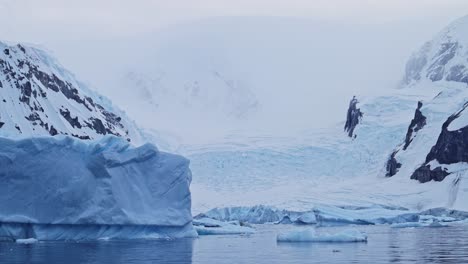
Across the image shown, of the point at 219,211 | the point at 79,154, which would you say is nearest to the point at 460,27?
the point at 219,211

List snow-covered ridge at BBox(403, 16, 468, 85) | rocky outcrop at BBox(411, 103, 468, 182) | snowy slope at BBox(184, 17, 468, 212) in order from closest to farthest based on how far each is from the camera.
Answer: snowy slope at BBox(184, 17, 468, 212)
rocky outcrop at BBox(411, 103, 468, 182)
snow-covered ridge at BBox(403, 16, 468, 85)

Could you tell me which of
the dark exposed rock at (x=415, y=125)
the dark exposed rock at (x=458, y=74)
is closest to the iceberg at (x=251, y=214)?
the dark exposed rock at (x=415, y=125)

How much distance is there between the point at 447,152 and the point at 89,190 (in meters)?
49.5

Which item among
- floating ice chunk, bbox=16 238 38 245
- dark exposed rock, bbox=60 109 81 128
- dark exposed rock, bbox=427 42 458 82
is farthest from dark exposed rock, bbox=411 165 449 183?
floating ice chunk, bbox=16 238 38 245

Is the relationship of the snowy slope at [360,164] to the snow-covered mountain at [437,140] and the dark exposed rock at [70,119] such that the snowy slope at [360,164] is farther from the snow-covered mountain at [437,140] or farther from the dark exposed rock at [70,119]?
the dark exposed rock at [70,119]

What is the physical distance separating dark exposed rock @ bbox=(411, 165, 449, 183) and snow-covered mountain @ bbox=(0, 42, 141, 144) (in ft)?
91.0

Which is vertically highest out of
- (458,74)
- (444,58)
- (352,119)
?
(444,58)

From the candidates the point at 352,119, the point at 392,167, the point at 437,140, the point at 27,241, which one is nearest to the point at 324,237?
the point at 27,241

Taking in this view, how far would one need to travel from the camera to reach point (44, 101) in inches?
2009

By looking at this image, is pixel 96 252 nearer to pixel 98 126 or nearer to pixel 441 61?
pixel 98 126

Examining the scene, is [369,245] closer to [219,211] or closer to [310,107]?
[219,211]

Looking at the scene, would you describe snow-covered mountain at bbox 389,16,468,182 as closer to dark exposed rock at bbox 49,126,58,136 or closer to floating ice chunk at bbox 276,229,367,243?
dark exposed rock at bbox 49,126,58,136

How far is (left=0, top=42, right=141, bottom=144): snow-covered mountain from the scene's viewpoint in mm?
Result: 46219

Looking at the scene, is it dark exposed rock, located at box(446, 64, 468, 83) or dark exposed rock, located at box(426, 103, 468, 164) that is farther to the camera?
dark exposed rock, located at box(446, 64, 468, 83)
